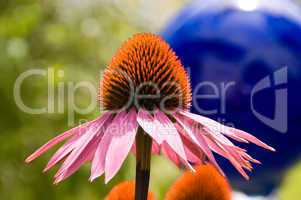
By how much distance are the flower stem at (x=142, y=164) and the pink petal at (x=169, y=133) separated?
0.02 meters

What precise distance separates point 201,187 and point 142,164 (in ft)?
0.28

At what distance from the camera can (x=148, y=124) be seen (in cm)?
57

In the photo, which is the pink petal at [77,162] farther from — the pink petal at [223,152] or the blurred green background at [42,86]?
the blurred green background at [42,86]

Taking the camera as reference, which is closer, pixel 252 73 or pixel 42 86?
pixel 252 73

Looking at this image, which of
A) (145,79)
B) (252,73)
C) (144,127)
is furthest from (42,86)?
(144,127)

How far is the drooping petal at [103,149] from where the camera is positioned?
1.77ft

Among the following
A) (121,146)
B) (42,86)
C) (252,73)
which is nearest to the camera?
(121,146)

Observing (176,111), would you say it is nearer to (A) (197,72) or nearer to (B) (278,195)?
(A) (197,72)

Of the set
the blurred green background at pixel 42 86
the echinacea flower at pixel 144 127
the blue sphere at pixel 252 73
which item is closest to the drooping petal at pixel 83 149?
the echinacea flower at pixel 144 127

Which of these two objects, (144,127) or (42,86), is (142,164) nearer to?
(144,127)

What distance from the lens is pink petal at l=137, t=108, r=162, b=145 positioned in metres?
0.54

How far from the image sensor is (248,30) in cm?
120

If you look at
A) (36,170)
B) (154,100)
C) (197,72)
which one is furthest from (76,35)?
(154,100)

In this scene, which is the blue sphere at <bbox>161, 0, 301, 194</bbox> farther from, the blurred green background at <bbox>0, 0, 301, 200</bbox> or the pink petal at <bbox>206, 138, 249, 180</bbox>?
the blurred green background at <bbox>0, 0, 301, 200</bbox>
